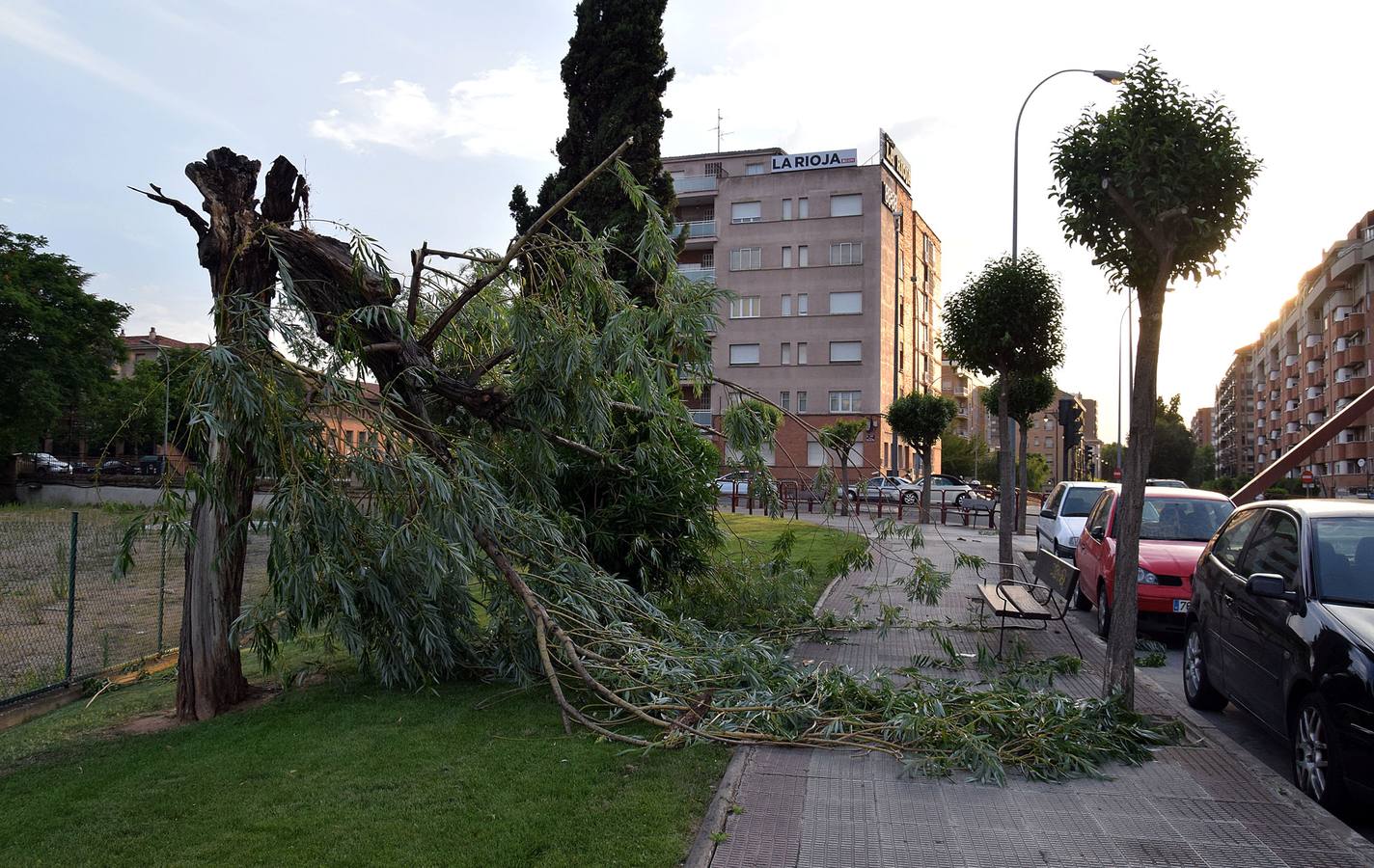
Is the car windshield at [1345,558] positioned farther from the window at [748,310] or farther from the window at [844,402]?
the window at [748,310]

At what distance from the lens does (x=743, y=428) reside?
9.11m

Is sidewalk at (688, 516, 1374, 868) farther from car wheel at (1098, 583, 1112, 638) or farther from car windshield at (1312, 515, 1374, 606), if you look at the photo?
car wheel at (1098, 583, 1112, 638)

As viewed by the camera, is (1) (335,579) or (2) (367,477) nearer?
(1) (335,579)

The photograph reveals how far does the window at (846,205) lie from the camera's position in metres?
54.4

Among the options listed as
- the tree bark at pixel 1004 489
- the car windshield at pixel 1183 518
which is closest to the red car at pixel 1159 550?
the car windshield at pixel 1183 518

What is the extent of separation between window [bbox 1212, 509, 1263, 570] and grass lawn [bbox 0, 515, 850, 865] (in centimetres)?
403

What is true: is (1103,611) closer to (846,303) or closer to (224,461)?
(224,461)

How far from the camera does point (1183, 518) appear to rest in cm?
1138

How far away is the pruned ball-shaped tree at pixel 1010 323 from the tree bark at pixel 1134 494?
850cm

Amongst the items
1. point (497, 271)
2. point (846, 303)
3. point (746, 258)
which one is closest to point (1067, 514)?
point (497, 271)

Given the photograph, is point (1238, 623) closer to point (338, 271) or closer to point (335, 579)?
point (335, 579)

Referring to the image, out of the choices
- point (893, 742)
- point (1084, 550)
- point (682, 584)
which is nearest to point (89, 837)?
point (893, 742)

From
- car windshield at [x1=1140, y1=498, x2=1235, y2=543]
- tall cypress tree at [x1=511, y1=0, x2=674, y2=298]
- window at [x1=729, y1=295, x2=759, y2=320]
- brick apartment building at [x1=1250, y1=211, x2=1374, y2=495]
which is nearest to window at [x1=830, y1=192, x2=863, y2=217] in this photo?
window at [x1=729, y1=295, x2=759, y2=320]

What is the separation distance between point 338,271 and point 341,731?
11.6 ft
